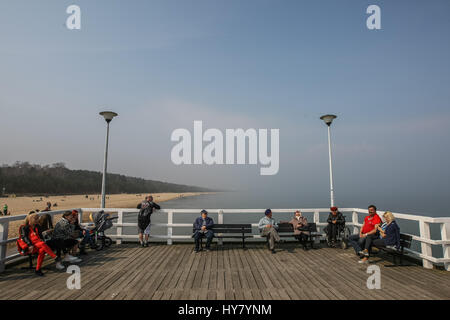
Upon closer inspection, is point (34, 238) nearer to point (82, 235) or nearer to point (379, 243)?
point (82, 235)

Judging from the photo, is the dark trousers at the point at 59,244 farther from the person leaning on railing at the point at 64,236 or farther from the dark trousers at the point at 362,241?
the dark trousers at the point at 362,241

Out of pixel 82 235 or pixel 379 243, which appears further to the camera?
pixel 82 235

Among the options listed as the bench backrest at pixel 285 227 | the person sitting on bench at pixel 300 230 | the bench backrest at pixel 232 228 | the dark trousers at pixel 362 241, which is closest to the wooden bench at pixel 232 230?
the bench backrest at pixel 232 228

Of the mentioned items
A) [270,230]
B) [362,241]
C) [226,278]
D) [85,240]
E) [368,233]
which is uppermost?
[368,233]

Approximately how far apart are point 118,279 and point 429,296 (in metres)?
5.99

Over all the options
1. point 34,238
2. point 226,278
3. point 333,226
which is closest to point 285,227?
point 333,226

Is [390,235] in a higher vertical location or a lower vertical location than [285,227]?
higher

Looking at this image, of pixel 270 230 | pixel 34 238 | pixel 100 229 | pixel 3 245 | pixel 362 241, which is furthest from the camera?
pixel 100 229

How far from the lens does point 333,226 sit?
7820 mm

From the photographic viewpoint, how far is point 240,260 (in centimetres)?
633

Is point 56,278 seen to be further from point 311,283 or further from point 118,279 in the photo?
point 311,283

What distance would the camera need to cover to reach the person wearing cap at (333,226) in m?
7.78

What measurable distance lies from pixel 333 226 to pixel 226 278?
15.3ft
